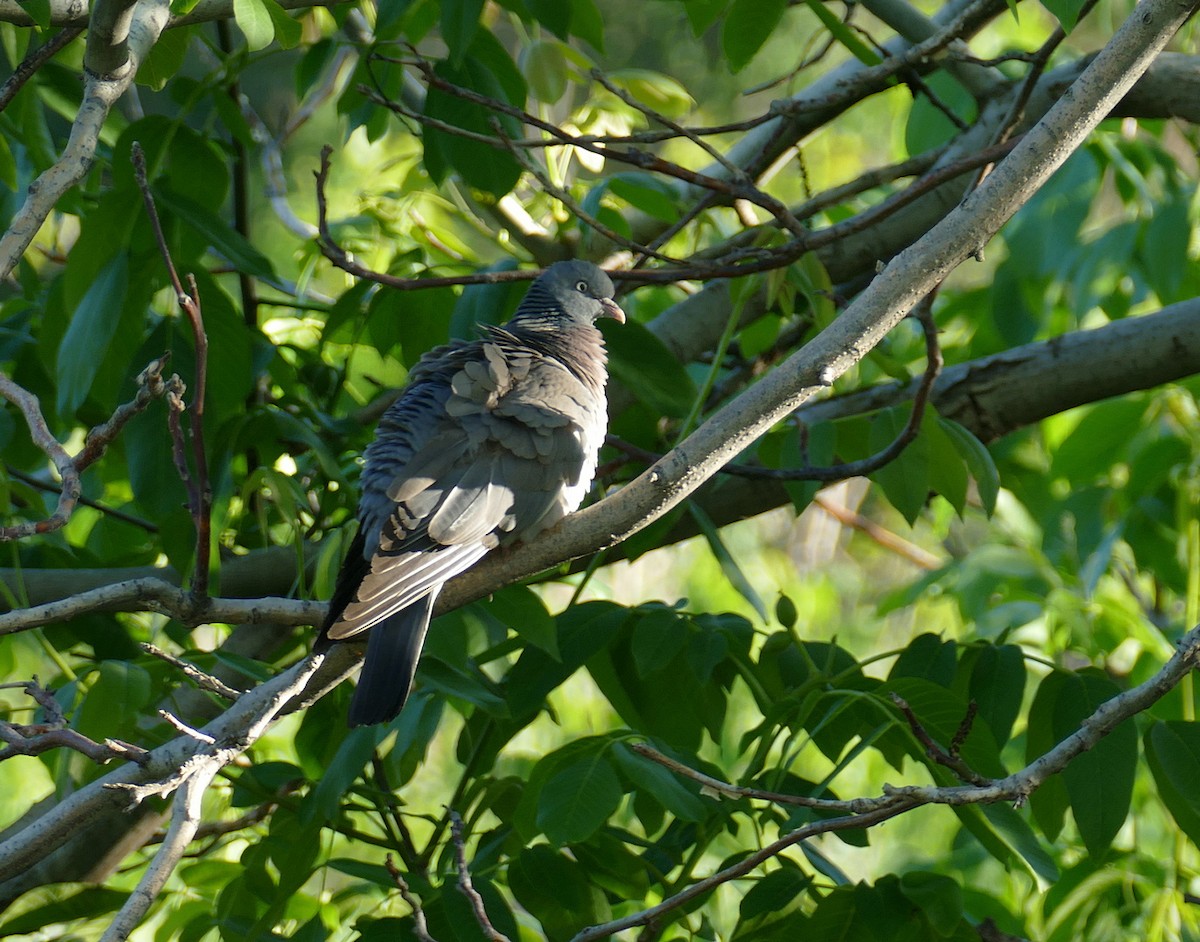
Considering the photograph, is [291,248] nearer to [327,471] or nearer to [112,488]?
[112,488]

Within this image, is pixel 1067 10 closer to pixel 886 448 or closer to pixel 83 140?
pixel 886 448

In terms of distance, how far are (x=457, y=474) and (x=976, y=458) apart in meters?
1.01

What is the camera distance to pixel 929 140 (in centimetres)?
337

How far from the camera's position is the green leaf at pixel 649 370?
257 cm

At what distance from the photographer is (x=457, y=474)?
237 centimetres

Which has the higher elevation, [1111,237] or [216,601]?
[1111,237]

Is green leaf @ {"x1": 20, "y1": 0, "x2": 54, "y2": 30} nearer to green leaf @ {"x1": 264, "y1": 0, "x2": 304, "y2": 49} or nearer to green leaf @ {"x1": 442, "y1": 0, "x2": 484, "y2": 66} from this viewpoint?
green leaf @ {"x1": 264, "y1": 0, "x2": 304, "y2": 49}

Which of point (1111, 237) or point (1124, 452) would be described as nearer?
point (1111, 237)

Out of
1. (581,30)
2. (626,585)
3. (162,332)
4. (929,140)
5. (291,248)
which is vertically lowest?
(626,585)

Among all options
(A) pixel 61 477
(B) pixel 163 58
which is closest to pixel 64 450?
(A) pixel 61 477

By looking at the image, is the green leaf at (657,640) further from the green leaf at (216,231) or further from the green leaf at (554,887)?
the green leaf at (216,231)

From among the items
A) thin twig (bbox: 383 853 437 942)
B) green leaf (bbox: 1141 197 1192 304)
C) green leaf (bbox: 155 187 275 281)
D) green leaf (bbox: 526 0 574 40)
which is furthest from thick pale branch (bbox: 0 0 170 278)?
green leaf (bbox: 1141 197 1192 304)

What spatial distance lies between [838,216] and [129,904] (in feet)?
10.7

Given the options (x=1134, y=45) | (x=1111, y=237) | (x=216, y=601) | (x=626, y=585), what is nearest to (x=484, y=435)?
(x=216, y=601)
